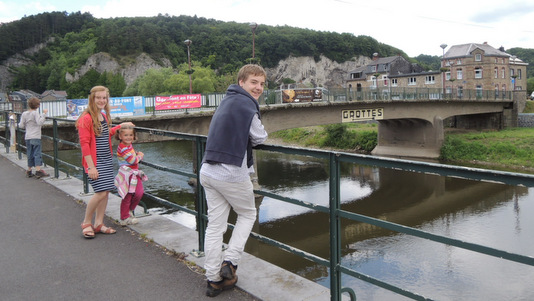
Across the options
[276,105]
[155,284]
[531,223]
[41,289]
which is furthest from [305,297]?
[276,105]

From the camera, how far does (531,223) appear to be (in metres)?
16.0

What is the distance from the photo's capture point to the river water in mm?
10523

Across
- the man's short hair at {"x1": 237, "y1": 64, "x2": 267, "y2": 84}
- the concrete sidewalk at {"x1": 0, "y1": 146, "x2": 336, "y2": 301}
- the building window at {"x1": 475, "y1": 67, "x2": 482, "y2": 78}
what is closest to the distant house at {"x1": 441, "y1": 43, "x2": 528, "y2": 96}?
the building window at {"x1": 475, "y1": 67, "x2": 482, "y2": 78}

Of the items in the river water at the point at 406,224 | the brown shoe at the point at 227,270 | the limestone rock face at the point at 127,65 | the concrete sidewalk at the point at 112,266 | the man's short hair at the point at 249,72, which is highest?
the limestone rock face at the point at 127,65

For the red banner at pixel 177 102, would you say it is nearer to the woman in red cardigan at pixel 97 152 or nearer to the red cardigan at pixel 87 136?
the woman in red cardigan at pixel 97 152

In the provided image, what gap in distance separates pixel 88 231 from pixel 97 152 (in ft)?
3.08

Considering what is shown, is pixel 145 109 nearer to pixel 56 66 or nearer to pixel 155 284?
pixel 155 284

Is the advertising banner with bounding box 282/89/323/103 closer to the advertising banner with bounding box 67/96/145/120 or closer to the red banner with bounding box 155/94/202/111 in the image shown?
the red banner with bounding box 155/94/202/111

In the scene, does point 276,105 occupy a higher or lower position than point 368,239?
higher

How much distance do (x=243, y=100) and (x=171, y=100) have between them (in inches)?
761

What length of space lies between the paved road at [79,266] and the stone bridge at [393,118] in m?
15.2

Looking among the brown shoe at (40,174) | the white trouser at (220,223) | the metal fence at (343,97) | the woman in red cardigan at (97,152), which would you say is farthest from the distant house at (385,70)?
the white trouser at (220,223)

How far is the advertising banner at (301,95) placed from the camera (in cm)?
2603

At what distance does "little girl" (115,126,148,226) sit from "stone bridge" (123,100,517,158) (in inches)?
605
